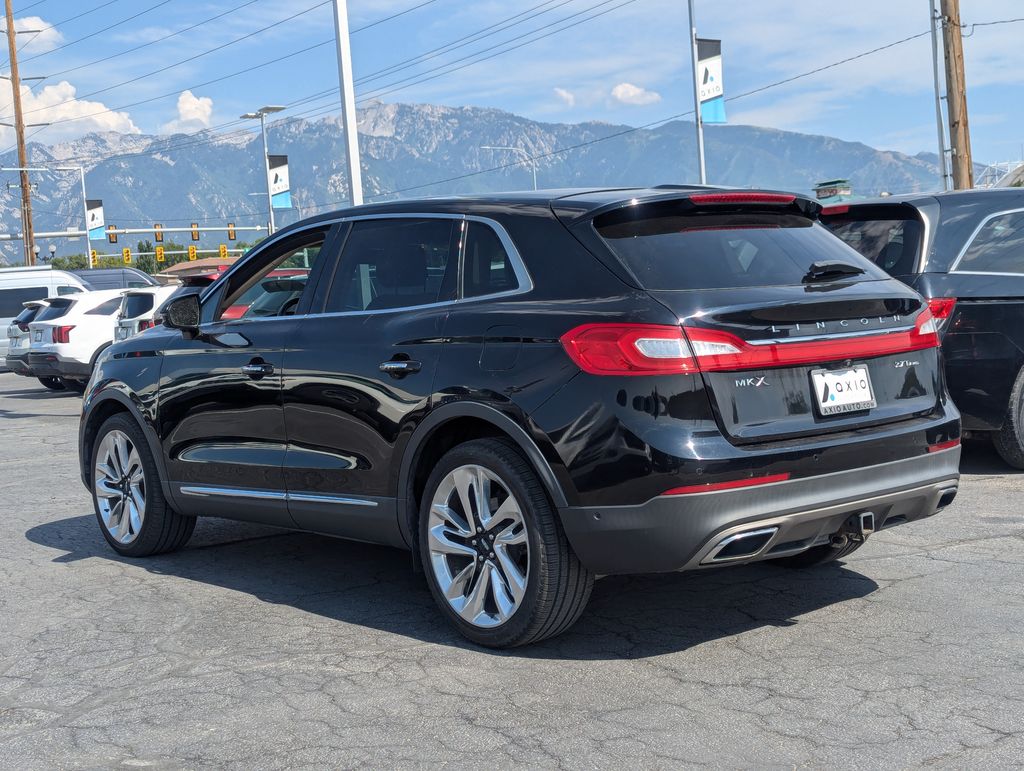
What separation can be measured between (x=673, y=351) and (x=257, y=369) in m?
2.29

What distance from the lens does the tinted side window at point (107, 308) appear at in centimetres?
1981

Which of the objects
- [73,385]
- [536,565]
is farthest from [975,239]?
[73,385]

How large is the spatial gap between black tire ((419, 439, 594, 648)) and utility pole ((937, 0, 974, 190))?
63.4ft

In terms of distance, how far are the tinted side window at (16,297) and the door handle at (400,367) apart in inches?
994

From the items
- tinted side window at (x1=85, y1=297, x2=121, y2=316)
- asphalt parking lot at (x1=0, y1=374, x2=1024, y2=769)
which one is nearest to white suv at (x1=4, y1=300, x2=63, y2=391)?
tinted side window at (x1=85, y1=297, x2=121, y2=316)

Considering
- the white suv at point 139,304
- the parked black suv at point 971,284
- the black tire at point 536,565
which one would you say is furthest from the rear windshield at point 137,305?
the black tire at point 536,565

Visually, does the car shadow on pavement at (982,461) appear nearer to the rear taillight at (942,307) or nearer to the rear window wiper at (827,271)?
the rear taillight at (942,307)

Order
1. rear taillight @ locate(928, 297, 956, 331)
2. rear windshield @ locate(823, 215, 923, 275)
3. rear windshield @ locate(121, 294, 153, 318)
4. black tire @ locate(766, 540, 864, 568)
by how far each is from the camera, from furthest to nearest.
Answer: rear windshield @ locate(121, 294, 153, 318)
rear windshield @ locate(823, 215, 923, 275)
rear taillight @ locate(928, 297, 956, 331)
black tire @ locate(766, 540, 864, 568)

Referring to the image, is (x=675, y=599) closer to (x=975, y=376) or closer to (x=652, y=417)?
(x=652, y=417)

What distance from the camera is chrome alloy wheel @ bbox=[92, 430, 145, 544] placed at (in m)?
6.55

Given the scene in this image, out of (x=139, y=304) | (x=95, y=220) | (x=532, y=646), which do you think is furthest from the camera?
(x=95, y=220)

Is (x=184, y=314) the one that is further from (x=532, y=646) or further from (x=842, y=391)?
(x=842, y=391)

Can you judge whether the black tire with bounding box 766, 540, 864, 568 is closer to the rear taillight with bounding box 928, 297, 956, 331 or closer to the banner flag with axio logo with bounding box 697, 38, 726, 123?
the rear taillight with bounding box 928, 297, 956, 331

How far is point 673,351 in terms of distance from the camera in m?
4.09
